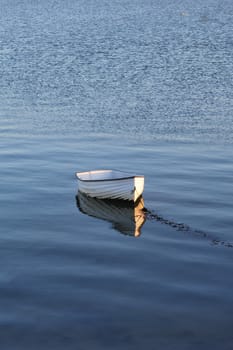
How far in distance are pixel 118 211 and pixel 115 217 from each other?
1064mm

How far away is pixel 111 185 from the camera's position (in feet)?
142

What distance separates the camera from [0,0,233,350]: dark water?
28656 millimetres

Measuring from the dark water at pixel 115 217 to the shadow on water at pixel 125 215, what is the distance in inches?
7.3

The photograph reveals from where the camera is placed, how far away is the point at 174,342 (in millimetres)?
27000

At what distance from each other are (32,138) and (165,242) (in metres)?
25.0

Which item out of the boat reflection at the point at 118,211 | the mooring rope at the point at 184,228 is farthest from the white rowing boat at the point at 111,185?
the mooring rope at the point at 184,228

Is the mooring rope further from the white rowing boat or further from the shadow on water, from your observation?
the white rowing boat

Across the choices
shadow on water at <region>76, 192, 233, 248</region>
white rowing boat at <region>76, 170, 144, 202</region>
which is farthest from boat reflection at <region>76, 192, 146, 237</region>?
white rowing boat at <region>76, 170, 144, 202</region>

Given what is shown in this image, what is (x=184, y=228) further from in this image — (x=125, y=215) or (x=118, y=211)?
(x=118, y=211)

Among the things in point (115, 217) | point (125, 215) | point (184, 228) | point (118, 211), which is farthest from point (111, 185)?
point (184, 228)

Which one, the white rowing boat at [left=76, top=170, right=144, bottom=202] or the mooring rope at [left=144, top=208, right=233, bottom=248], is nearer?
the mooring rope at [left=144, top=208, right=233, bottom=248]

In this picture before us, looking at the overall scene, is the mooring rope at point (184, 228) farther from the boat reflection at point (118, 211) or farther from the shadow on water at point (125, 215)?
the boat reflection at point (118, 211)

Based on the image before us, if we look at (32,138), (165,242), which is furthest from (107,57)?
(165,242)

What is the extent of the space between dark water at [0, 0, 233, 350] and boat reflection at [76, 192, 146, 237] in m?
0.49
